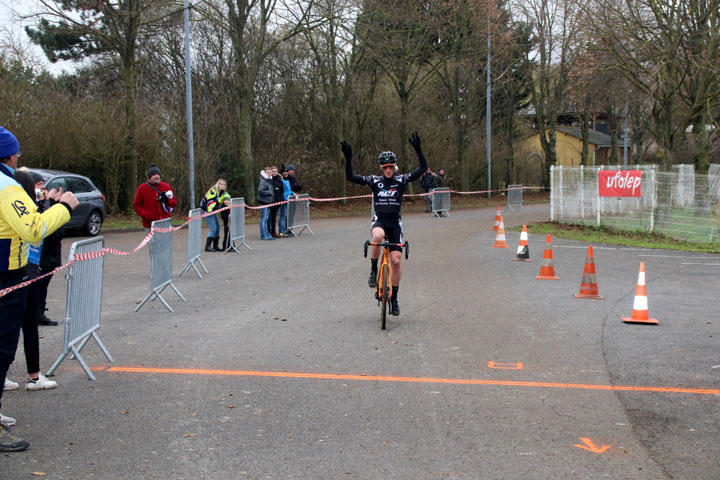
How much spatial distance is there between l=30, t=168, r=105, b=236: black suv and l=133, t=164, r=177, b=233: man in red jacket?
7.14 m

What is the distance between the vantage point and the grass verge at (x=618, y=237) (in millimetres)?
19406

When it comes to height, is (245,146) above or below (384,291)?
above

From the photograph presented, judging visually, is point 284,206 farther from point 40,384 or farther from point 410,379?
point 40,384

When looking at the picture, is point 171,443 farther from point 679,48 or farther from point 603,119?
point 603,119

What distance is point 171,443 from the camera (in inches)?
196

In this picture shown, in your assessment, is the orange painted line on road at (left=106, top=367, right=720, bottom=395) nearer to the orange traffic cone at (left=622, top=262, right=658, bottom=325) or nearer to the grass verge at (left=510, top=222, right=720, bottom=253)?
the orange traffic cone at (left=622, top=262, right=658, bottom=325)

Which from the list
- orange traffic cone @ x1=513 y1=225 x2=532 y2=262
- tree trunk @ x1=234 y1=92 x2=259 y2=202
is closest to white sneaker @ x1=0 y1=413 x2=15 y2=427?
orange traffic cone @ x1=513 y1=225 x2=532 y2=262

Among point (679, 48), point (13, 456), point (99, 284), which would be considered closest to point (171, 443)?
point (13, 456)

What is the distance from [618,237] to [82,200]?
14.5 m

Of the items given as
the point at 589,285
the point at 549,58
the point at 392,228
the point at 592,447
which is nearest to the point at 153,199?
the point at 392,228

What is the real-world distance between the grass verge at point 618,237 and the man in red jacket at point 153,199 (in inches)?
471

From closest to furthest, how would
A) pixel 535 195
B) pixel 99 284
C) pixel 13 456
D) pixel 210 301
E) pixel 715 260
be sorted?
pixel 13 456
pixel 99 284
pixel 210 301
pixel 715 260
pixel 535 195

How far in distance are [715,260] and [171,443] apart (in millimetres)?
14552

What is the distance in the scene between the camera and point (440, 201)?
1166 inches
